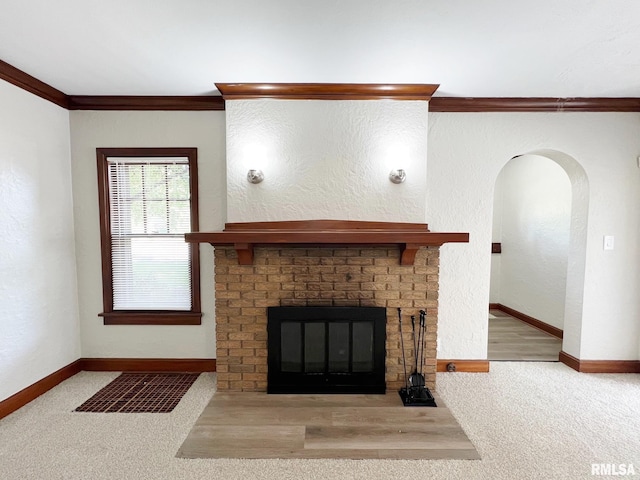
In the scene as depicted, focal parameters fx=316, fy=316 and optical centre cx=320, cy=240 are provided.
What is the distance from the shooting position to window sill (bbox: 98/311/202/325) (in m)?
2.87

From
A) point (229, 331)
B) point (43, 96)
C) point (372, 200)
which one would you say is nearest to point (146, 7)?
point (43, 96)

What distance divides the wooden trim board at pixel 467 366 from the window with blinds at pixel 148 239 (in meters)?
2.30

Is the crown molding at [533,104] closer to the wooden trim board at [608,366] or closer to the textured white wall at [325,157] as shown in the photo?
the textured white wall at [325,157]

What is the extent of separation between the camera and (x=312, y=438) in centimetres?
201

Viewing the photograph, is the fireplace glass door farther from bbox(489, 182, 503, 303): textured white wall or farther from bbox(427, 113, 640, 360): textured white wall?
bbox(489, 182, 503, 303): textured white wall

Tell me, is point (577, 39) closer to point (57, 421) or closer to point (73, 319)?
point (57, 421)

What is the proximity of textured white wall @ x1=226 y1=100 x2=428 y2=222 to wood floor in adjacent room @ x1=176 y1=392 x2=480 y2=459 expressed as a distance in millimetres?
1427

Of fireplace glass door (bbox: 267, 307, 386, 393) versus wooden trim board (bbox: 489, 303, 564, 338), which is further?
wooden trim board (bbox: 489, 303, 564, 338)

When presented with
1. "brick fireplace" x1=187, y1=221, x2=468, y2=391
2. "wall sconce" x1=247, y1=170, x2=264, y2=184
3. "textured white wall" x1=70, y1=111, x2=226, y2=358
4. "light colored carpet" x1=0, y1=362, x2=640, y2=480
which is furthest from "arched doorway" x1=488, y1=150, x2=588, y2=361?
"textured white wall" x1=70, y1=111, x2=226, y2=358

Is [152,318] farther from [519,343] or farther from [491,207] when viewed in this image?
[519,343]

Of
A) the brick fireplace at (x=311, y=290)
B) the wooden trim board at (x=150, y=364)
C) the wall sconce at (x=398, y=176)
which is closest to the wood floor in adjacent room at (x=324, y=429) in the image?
the brick fireplace at (x=311, y=290)

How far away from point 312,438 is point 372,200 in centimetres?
175

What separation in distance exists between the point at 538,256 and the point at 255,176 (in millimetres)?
3861

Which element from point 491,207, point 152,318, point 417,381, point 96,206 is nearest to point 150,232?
point 96,206
